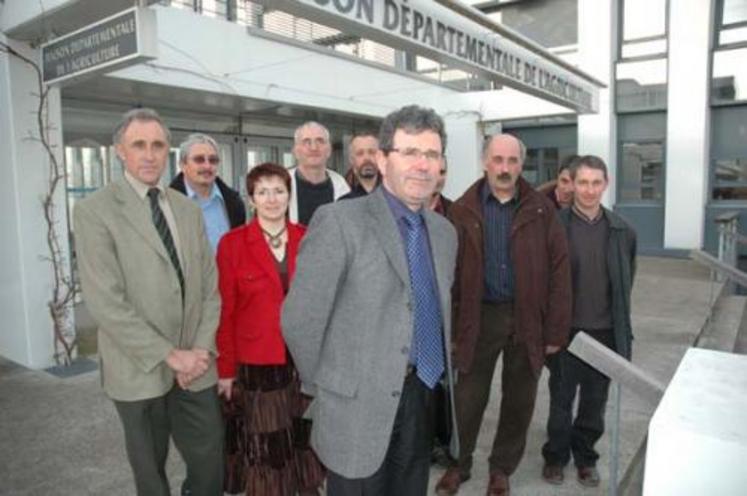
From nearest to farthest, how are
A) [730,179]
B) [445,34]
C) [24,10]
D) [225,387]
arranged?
[225,387] → [24,10] → [445,34] → [730,179]

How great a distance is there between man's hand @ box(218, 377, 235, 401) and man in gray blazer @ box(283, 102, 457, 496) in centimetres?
77

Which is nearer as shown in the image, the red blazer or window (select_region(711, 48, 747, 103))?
the red blazer

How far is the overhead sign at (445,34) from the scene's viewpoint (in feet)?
13.1

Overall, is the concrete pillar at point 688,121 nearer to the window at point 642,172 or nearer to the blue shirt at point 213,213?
the window at point 642,172

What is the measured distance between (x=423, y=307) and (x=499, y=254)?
1030 mm

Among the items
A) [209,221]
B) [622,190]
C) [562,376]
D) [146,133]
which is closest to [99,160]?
[209,221]

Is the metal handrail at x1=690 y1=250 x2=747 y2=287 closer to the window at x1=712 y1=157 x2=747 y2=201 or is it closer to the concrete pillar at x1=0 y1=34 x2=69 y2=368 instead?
the concrete pillar at x1=0 y1=34 x2=69 y2=368

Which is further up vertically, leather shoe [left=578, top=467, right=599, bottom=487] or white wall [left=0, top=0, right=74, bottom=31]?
white wall [left=0, top=0, right=74, bottom=31]

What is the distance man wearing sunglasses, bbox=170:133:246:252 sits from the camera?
3.08 m

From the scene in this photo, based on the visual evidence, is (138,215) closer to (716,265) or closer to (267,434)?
(267,434)

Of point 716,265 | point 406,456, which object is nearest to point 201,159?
point 406,456

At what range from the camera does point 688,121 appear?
1196 centimetres

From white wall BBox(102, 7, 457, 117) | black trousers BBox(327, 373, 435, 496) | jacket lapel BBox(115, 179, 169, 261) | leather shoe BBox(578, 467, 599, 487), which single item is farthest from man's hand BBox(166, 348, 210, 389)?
white wall BBox(102, 7, 457, 117)

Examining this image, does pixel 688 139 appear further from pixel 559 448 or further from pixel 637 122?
pixel 559 448
